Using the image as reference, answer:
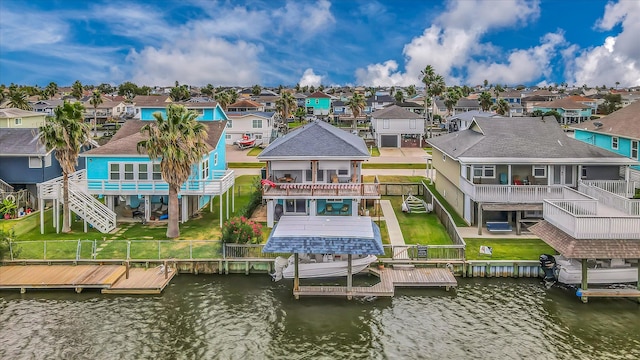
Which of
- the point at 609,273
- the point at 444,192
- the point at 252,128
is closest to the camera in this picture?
the point at 609,273

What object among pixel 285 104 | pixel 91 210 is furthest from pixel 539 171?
pixel 285 104

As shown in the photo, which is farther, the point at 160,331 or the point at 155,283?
the point at 155,283

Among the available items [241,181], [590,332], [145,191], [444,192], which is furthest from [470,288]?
[241,181]

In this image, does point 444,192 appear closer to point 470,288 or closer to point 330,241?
point 470,288

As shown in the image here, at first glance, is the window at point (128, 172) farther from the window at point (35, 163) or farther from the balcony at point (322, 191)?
the balcony at point (322, 191)

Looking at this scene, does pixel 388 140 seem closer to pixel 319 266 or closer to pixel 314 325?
pixel 319 266

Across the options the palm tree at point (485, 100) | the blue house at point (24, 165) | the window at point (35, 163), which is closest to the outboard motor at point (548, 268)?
the blue house at point (24, 165)
